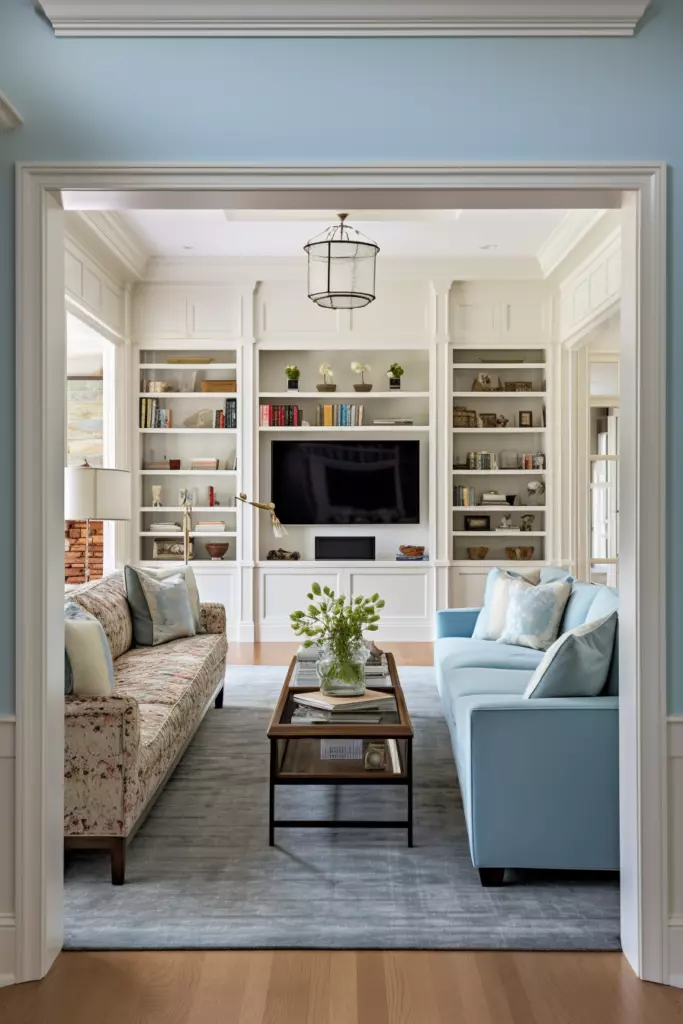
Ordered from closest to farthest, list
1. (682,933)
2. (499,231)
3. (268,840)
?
(682,933) < (268,840) < (499,231)

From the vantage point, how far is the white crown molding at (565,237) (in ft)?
18.6

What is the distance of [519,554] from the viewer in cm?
746

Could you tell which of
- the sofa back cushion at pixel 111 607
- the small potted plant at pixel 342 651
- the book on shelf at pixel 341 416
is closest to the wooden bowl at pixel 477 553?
the book on shelf at pixel 341 416

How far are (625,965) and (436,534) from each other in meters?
5.03

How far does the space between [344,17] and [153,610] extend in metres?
3.54

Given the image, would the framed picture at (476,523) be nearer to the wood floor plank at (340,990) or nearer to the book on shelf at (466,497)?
the book on shelf at (466,497)

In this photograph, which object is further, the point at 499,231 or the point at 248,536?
the point at 248,536

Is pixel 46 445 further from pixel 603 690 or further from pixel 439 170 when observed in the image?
pixel 603 690

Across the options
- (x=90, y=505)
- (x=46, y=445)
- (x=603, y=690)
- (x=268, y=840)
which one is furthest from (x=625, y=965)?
(x=90, y=505)

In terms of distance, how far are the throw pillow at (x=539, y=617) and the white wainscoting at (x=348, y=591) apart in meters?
2.69

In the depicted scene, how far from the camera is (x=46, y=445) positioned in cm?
244

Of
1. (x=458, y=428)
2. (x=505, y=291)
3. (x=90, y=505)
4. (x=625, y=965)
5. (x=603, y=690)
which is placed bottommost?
(x=625, y=965)

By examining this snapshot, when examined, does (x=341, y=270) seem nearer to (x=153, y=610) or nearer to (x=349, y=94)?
(x=153, y=610)

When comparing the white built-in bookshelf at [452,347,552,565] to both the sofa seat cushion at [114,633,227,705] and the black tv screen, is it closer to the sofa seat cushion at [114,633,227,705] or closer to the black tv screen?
the black tv screen
